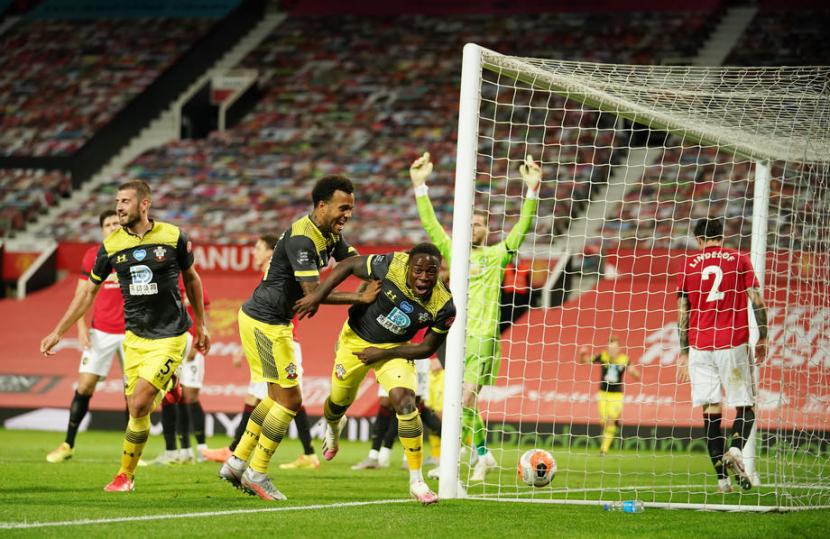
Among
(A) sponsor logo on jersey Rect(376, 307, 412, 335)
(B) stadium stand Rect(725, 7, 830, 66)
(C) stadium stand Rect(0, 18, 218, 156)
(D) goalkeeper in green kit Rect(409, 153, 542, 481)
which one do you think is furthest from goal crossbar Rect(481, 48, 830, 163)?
(C) stadium stand Rect(0, 18, 218, 156)

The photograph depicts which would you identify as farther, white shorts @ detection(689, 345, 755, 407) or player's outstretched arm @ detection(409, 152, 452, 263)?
white shorts @ detection(689, 345, 755, 407)

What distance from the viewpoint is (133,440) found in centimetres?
735

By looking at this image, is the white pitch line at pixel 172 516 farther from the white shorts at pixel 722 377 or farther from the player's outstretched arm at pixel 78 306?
the white shorts at pixel 722 377

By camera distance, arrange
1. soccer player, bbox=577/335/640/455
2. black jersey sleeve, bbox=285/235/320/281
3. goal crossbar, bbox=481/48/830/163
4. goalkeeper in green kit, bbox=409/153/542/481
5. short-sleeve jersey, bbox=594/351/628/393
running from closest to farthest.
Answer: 1. black jersey sleeve, bbox=285/235/320/281
2. goal crossbar, bbox=481/48/830/163
3. goalkeeper in green kit, bbox=409/153/542/481
4. soccer player, bbox=577/335/640/455
5. short-sleeve jersey, bbox=594/351/628/393

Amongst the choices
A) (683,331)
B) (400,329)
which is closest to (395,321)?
(400,329)

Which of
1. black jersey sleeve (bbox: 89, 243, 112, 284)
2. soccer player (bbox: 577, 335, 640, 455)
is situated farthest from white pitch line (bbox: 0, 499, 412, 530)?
soccer player (bbox: 577, 335, 640, 455)

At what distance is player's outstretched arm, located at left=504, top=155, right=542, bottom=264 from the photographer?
26.8 feet

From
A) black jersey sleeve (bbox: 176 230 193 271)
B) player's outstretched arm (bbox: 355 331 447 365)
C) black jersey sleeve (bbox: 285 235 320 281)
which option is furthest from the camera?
black jersey sleeve (bbox: 176 230 193 271)

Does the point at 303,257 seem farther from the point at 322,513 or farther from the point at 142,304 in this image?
the point at 322,513

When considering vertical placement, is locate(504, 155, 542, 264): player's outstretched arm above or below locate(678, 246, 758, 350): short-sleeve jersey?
above

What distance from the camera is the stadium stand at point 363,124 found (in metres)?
20.3

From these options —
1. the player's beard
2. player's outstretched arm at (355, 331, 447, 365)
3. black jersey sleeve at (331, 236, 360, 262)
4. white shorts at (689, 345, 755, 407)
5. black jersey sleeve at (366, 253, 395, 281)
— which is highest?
the player's beard

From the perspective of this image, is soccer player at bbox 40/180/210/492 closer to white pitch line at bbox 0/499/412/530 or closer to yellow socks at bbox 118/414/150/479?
yellow socks at bbox 118/414/150/479

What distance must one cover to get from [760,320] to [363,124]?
15.6 m
